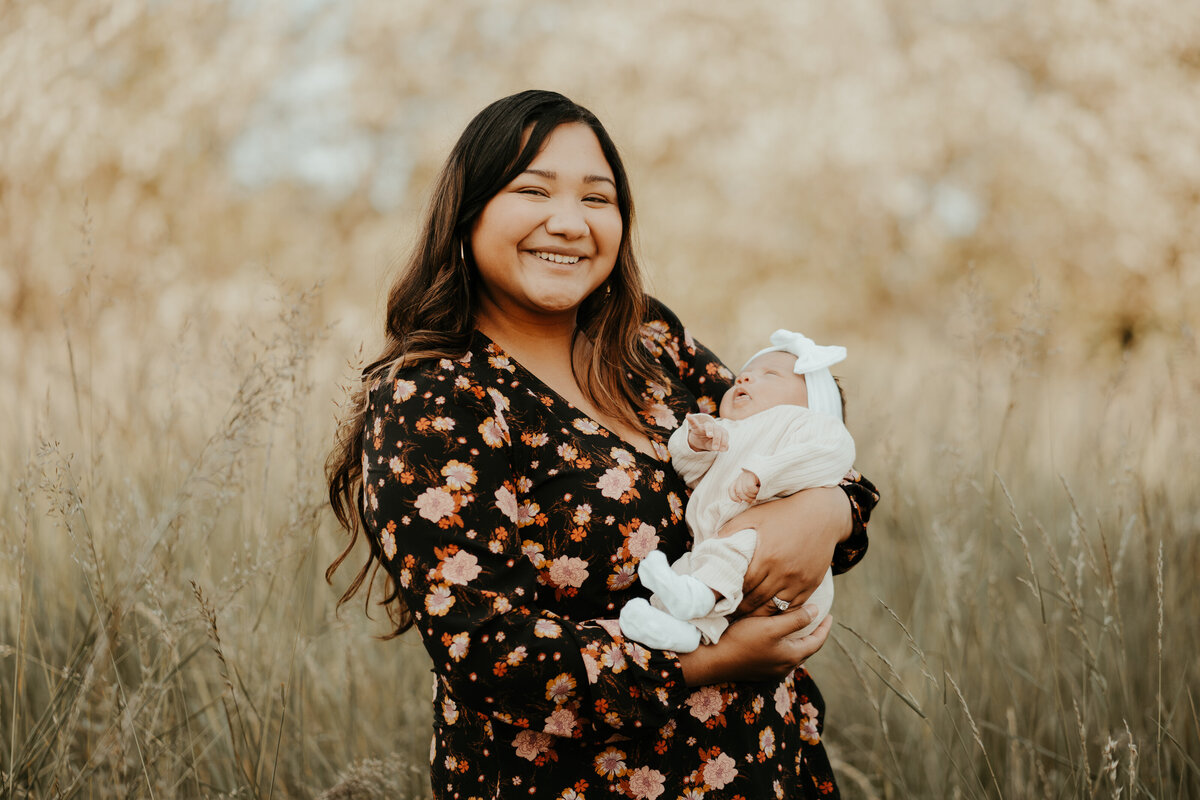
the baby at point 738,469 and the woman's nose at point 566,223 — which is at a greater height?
the woman's nose at point 566,223

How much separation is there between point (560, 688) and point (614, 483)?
0.36 m

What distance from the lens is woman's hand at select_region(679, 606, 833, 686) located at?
4.67 feet

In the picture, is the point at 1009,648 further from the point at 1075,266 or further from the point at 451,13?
the point at 451,13

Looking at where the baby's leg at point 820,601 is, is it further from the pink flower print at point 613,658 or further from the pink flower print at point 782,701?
the pink flower print at point 613,658

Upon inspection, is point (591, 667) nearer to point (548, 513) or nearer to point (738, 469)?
point (548, 513)

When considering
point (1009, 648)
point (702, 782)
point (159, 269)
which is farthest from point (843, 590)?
point (159, 269)

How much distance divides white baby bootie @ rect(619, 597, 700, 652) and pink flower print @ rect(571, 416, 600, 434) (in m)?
0.32

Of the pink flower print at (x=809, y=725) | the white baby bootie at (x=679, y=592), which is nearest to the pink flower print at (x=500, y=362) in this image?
the white baby bootie at (x=679, y=592)

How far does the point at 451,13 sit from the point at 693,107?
301cm

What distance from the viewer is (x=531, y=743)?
4.78 feet

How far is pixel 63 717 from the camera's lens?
1700 millimetres

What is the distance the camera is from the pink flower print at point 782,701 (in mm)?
1661

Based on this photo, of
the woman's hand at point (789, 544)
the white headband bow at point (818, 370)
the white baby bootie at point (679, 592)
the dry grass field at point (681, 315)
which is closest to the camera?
the white baby bootie at point (679, 592)

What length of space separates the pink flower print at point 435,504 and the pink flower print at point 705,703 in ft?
1.81
